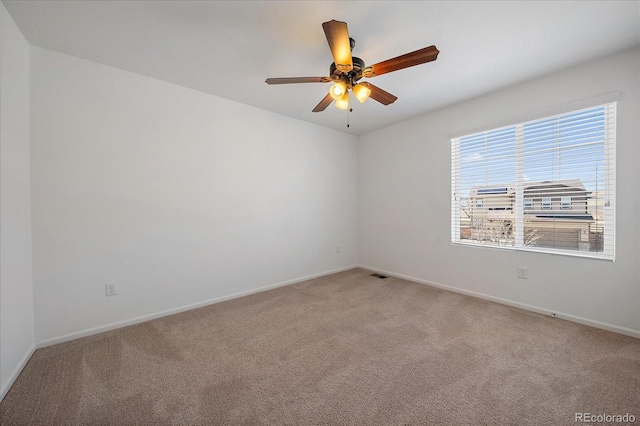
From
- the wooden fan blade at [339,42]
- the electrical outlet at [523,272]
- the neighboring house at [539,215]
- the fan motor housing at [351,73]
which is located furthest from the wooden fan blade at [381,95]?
the electrical outlet at [523,272]

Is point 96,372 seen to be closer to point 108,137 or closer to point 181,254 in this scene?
point 181,254

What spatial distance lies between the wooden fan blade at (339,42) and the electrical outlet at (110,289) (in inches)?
114

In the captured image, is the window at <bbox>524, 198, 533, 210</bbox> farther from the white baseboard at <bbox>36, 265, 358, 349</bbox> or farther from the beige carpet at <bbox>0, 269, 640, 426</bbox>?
the white baseboard at <bbox>36, 265, 358, 349</bbox>

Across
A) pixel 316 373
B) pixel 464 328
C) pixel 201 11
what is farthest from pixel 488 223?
pixel 201 11

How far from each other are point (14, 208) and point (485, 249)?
15.0ft

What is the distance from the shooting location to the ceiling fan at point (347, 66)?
154 centimetres

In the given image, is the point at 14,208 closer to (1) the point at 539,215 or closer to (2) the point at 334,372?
(2) the point at 334,372

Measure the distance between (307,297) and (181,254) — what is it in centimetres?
162

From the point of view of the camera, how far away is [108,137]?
2.36 metres

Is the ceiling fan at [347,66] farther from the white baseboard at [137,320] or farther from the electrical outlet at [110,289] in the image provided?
the white baseboard at [137,320]

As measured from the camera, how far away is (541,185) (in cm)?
270

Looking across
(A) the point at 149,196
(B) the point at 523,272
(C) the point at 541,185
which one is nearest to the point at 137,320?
(A) the point at 149,196

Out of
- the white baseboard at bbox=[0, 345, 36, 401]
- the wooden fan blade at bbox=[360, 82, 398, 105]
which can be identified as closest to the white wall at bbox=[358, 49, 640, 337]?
the wooden fan blade at bbox=[360, 82, 398, 105]

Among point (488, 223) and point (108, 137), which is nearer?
point (108, 137)
